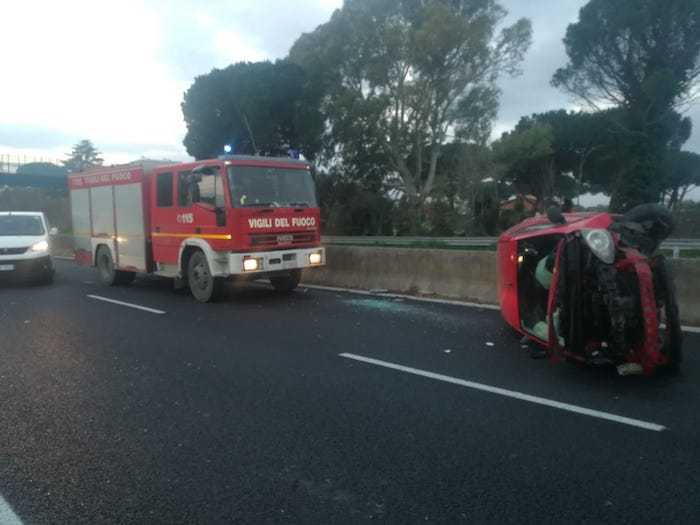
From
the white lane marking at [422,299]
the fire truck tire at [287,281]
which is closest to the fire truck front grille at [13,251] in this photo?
the fire truck tire at [287,281]

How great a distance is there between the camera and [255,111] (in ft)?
125

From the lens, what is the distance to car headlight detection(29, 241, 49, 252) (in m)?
13.7

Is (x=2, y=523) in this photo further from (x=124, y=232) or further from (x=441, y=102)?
(x=441, y=102)

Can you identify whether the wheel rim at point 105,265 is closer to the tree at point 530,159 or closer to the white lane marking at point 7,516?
the white lane marking at point 7,516

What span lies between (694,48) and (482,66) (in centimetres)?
1150

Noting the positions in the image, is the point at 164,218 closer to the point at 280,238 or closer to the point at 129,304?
the point at 129,304

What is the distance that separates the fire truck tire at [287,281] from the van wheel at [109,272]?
375 centimetres

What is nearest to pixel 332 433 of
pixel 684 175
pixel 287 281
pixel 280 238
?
pixel 280 238

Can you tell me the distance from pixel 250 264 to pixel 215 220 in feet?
3.17

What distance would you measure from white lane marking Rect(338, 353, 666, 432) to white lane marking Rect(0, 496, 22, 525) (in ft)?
11.7

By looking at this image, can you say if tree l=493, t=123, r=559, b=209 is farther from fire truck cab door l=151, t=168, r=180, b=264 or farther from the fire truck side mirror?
the fire truck side mirror

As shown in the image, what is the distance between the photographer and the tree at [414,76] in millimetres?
34938

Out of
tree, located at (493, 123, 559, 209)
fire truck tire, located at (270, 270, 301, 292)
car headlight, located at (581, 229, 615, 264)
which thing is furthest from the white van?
tree, located at (493, 123, 559, 209)

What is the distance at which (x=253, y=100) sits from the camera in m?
38.2
